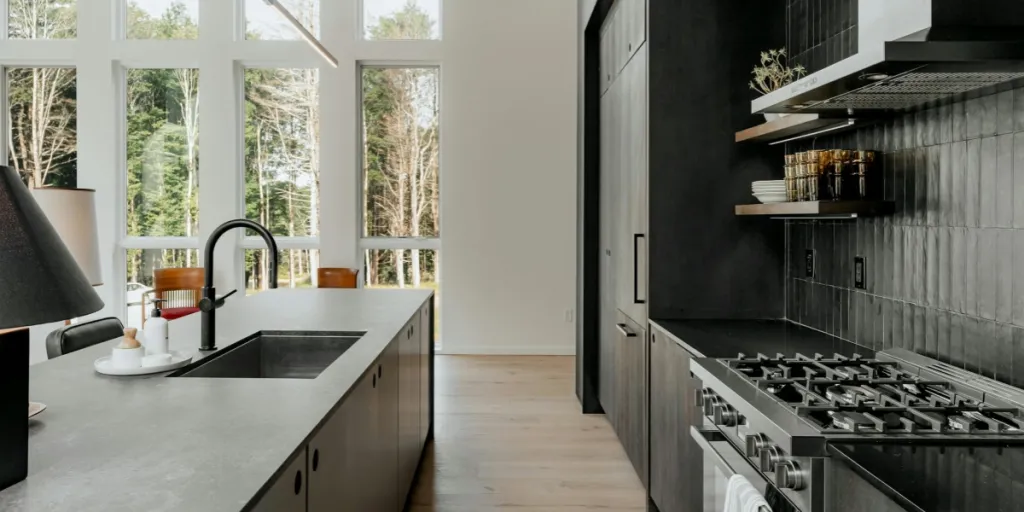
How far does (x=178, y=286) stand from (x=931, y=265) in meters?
5.98

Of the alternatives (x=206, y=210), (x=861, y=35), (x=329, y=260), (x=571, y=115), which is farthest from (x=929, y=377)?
(x=206, y=210)

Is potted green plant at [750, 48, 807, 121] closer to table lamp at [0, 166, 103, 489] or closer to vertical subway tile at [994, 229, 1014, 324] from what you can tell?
vertical subway tile at [994, 229, 1014, 324]

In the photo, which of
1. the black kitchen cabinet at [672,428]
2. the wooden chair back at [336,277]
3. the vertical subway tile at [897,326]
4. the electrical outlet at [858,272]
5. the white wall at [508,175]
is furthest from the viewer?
the white wall at [508,175]

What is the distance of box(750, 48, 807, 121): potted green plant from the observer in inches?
101

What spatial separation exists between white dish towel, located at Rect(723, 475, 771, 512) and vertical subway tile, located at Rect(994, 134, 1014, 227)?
0.93 m

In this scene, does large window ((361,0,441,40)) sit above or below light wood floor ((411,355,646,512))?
above

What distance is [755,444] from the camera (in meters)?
1.50

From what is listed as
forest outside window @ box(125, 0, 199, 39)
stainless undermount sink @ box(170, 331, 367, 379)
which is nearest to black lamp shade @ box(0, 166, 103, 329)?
stainless undermount sink @ box(170, 331, 367, 379)

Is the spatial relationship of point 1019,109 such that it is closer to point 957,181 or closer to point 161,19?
point 957,181

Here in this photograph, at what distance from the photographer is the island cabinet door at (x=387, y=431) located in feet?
7.11

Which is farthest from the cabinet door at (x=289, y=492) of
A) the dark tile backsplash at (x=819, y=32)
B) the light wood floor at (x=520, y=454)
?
the dark tile backsplash at (x=819, y=32)

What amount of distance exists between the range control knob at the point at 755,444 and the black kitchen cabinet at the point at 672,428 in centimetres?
48

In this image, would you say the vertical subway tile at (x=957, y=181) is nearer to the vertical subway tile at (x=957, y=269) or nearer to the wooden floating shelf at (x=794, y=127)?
the vertical subway tile at (x=957, y=269)

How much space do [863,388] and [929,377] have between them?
28cm
